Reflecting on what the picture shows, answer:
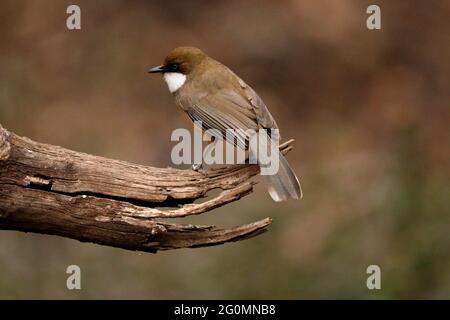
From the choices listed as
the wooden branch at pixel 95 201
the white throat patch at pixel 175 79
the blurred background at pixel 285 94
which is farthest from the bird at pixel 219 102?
the blurred background at pixel 285 94

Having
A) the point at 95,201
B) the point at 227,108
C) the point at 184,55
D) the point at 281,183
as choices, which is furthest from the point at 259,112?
the point at 95,201

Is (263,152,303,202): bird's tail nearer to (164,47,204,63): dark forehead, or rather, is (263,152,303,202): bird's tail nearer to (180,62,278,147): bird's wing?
(180,62,278,147): bird's wing

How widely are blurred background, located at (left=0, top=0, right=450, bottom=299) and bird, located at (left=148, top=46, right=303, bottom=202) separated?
7.51ft

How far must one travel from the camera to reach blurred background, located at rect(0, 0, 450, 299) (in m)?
8.08

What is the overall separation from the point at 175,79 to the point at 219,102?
468 millimetres

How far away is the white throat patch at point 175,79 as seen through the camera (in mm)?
5777

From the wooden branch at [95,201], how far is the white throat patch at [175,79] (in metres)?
0.98

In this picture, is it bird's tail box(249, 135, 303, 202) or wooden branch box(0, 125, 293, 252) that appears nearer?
wooden branch box(0, 125, 293, 252)

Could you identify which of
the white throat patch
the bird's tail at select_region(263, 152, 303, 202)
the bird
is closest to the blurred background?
the white throat patch

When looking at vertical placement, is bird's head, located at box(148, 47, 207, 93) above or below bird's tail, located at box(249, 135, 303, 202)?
above

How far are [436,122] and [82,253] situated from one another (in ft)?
13.8

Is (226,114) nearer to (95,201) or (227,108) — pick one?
(227,108)

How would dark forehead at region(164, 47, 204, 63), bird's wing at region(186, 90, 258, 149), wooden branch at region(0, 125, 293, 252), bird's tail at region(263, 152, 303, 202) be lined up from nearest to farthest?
1. wooden branch at region(0, 125, 293, 252)
2. bird's tail at region(263, 152, 303, 202)
3. bird's wing at region(186, 90, 258, 149)
4. dark forehead at region(164, 47, 204, 63)
